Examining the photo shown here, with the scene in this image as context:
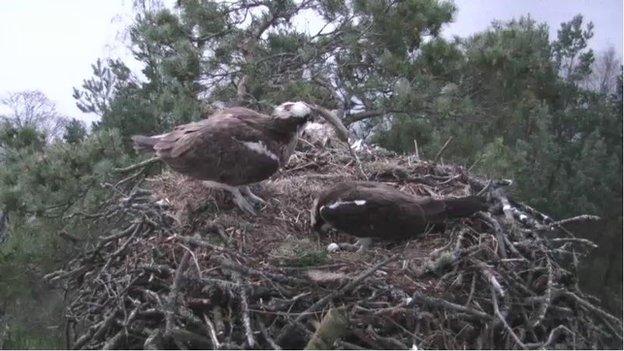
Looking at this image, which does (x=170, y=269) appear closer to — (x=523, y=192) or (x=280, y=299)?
(x=280, y=299)

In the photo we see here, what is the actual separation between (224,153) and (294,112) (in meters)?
0.44

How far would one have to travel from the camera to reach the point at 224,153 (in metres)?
4.11

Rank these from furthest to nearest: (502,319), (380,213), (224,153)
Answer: (224,153) < (380,213) < (502,319)

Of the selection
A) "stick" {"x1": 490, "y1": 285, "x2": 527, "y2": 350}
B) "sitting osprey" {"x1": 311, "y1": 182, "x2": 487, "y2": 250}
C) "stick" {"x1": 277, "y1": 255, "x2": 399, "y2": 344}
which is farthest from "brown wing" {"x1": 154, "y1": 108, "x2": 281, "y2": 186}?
"stick" {"x1": 490, "y1": 285, "x2": 527, "y2": 350}

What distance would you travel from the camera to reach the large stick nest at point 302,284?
322 centimetres

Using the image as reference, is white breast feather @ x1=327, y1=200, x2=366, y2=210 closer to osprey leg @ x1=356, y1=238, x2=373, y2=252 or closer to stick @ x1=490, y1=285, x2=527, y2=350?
osprey leg @ x1=356, y1=238, x2=373, y2=252

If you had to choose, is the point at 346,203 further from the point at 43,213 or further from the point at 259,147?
the point at 43,213

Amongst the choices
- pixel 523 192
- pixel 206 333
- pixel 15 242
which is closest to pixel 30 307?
pixel 15 242

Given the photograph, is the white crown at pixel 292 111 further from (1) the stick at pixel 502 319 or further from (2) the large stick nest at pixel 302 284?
(1) the stick at pixel 502 319

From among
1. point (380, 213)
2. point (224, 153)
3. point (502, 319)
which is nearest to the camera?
point (502, 319)

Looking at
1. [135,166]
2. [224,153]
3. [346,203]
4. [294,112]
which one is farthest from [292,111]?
[135,166]

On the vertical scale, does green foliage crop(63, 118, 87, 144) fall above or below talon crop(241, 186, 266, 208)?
above

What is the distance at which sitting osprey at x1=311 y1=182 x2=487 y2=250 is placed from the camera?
389 cm

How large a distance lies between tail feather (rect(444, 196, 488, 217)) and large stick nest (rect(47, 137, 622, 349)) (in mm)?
101
